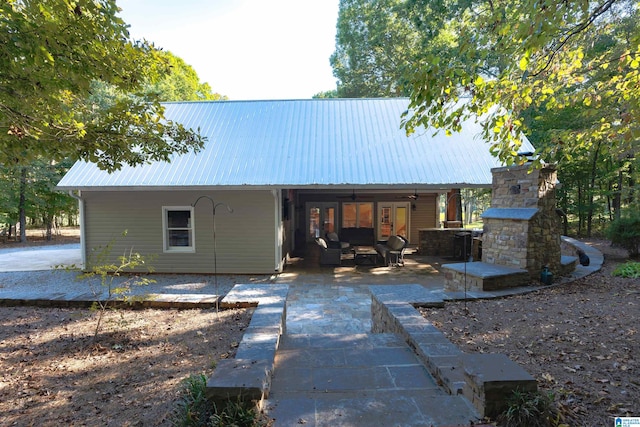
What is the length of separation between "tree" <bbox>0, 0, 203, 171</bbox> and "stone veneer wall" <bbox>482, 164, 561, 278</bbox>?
20.7ft

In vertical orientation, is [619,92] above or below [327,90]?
below

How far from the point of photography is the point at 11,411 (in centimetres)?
247

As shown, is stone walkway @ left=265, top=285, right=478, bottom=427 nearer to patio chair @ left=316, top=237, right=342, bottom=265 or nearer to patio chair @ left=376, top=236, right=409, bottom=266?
patio chair @ left=316, top=237, right=342, bottom=265

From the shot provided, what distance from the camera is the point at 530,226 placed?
6.24 m

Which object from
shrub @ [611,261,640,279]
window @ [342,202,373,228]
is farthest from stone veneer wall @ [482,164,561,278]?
window @ [342,202,373,228]

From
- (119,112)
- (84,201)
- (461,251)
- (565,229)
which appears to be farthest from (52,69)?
(565,229)

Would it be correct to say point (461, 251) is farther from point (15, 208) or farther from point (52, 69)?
point (15, 208)

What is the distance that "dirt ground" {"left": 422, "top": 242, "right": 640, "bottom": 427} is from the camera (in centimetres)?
245

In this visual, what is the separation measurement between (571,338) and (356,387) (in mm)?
2714

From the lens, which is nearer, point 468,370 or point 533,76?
point 468,370

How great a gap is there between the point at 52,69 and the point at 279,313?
11.4 feet

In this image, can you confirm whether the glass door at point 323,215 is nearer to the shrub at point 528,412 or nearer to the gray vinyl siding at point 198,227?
the gray vinyl siding at point 198,227

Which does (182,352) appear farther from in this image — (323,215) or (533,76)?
(323,215)

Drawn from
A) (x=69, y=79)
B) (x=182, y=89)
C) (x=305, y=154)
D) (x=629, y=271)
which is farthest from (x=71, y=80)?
(x=182, y=89)
